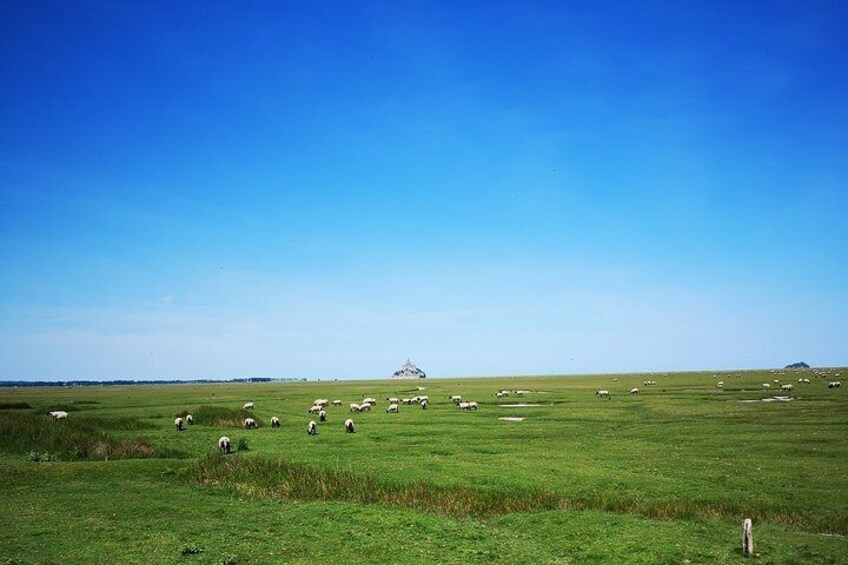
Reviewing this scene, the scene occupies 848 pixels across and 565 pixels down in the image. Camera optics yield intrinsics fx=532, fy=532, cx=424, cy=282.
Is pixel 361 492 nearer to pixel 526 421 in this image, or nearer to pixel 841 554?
pixel 841 554

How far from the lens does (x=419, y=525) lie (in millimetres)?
22969

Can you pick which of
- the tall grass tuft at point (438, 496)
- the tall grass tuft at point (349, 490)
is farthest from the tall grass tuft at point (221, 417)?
the tall grass tuft at point (438, 496)

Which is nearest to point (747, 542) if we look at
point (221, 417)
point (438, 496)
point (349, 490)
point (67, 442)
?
point (438, 496)

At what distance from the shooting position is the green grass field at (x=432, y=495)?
777 inches

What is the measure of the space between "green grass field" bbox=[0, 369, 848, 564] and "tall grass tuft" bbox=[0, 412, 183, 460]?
0.16 m

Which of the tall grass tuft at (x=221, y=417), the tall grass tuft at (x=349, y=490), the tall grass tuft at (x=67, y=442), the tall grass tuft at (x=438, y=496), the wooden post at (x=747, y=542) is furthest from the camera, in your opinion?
the tall grass tuft at (x=221, y=417)

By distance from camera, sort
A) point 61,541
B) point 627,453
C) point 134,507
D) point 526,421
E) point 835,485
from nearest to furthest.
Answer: point 61,541, point 134,507, point 835,485, point 627,453, point 526,421

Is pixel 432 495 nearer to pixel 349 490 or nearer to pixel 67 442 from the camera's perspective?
pixel 349 490

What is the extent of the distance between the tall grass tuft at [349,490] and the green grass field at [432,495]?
11 centimetres

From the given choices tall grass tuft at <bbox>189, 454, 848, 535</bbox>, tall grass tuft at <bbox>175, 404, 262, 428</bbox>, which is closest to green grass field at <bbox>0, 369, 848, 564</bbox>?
tall grass tuft at <bbox>189, 454, 848, 535</bbox>

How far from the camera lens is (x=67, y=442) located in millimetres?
40719

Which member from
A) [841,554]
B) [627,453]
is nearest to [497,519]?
[841,554]

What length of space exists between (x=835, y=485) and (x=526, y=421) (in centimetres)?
3170

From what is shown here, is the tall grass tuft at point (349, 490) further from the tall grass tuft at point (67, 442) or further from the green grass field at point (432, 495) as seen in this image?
the tall grass tuft at point (67, 442)
